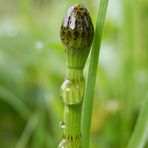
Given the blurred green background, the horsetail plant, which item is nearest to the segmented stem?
the horsetail plant

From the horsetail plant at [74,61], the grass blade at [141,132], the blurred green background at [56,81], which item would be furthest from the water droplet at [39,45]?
the horsetail plant at [74,61]

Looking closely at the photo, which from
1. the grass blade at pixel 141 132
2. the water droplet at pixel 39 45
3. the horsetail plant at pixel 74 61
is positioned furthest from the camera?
the water droplet at pixel 39 45

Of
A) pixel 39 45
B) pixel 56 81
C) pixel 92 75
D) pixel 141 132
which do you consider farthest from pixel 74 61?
pixel 56 81

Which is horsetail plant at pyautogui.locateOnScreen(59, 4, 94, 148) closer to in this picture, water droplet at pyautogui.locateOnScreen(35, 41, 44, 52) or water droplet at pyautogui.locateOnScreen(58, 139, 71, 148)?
water droplet at pyautogui.locateOnScreen(58, 139, 71, 148)

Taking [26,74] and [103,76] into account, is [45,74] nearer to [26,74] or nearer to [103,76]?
[103,76]

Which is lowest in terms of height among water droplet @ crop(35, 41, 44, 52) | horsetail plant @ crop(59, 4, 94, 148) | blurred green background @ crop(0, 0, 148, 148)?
blurred green background @ crop(0, 0, 148, 148)

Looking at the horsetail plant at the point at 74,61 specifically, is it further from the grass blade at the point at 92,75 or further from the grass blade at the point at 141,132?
the grass blade at the point at 141,132

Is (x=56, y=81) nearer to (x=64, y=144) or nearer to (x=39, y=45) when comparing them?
(x=39, y=45)
